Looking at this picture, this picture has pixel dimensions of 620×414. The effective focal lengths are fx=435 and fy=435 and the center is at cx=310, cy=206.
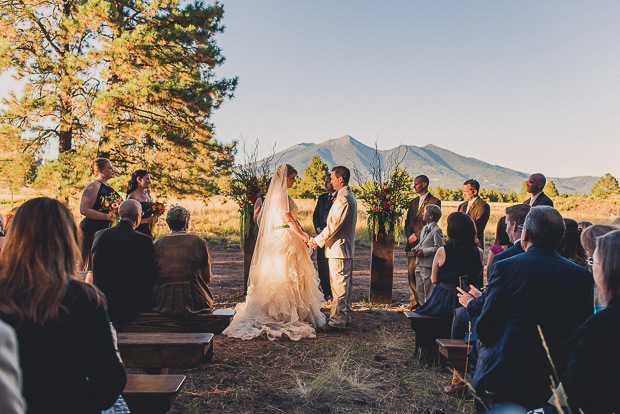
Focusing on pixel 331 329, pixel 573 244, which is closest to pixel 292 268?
pixel 331 329

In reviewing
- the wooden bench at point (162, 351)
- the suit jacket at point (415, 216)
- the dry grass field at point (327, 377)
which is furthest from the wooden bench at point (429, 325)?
the suit jacket at point (415, 216)

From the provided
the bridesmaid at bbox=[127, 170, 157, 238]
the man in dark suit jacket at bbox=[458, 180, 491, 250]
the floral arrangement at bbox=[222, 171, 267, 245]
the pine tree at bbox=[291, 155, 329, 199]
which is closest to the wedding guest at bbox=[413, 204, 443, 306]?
the man in dark suit jacket at bbox=[458, 180, 491, 250]

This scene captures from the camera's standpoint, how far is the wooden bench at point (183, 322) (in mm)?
4391

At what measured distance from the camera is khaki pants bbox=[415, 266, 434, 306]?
697 centimetres

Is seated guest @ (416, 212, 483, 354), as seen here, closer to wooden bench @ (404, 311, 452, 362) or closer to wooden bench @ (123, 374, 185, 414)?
wooden bench @ (404, 311, 452, 362)

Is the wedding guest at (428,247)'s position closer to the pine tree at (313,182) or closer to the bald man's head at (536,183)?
the bald man's head at (536,183)

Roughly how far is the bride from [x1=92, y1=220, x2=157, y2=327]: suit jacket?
204 cm

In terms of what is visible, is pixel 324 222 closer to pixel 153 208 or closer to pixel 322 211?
pixel 322 211

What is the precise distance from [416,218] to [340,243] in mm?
2052

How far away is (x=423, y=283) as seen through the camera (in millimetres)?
7133

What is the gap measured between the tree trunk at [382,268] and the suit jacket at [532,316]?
546cm

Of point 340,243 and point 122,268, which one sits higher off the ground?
point 340,243

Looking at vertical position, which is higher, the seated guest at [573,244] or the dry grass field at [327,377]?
the seated guest at [573,244]

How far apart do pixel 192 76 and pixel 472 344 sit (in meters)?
15.0
